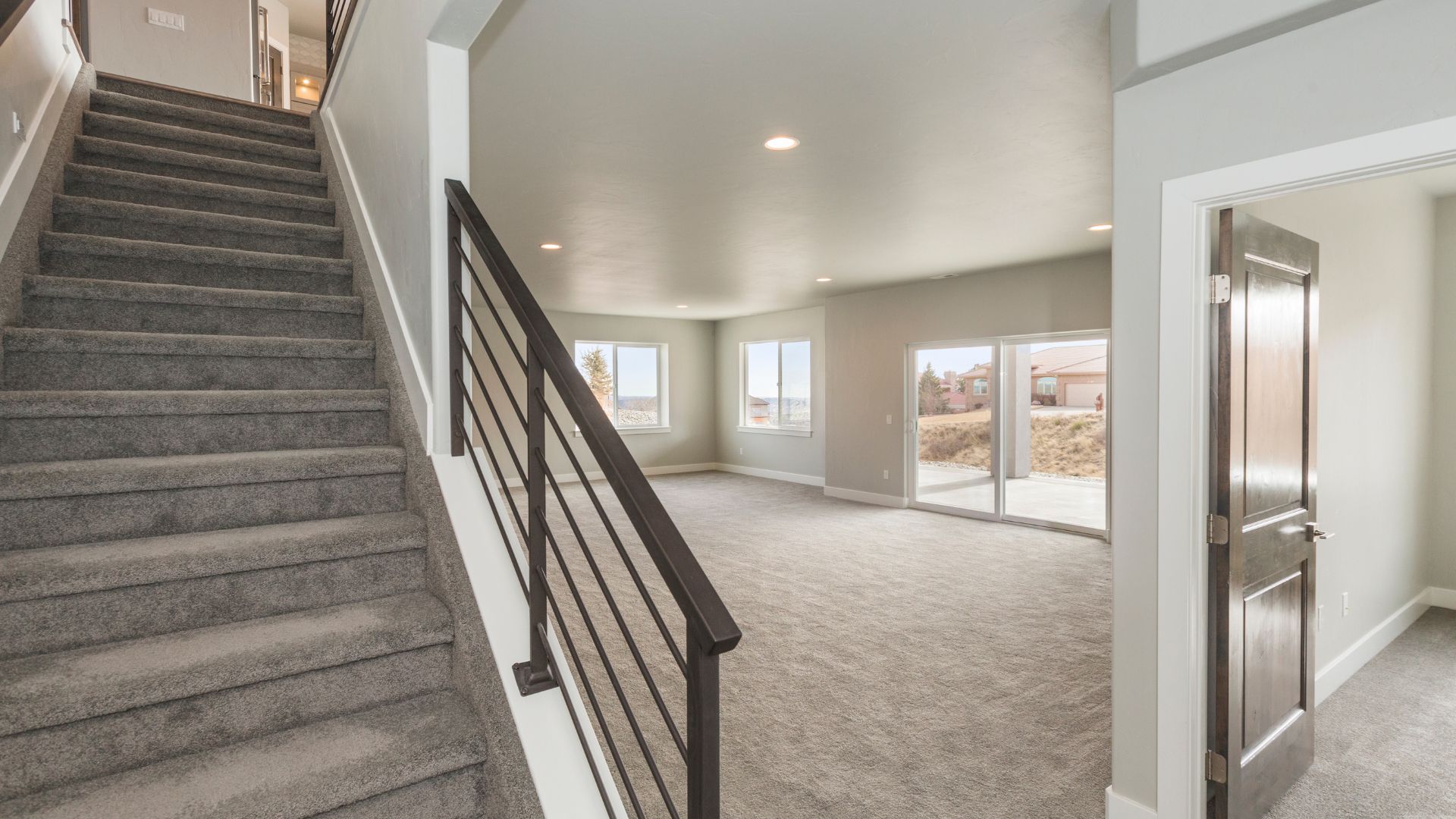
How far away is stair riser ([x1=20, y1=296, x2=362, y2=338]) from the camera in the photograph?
2.17 m

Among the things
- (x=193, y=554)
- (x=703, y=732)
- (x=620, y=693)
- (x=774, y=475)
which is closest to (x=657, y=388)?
(x=774, y=475)

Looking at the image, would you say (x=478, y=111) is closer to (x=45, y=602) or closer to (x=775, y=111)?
(x=775, y=111)

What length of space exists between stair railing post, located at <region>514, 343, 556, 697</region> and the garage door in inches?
239

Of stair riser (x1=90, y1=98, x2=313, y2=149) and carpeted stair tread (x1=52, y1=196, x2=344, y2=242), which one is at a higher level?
stair riser (x1=90, y1=98, x2=313, y2=149)

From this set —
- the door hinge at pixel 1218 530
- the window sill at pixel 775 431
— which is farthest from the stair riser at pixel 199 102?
the window sill at pixel 775 431

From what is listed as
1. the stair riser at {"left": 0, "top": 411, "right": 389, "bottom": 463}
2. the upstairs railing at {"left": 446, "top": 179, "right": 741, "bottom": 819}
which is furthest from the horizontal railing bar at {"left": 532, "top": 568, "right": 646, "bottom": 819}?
the stair riser at {"left": 0, "top": 411, "right": 389, "bottom": 463}

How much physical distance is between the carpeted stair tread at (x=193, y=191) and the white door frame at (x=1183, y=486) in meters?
3.28

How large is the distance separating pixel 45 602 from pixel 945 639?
364cm

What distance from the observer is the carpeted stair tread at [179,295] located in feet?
7.06

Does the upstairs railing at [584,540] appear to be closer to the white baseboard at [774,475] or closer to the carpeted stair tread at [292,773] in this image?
the carpeted stair tread at [292,773]

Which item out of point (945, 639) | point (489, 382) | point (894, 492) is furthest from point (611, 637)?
point (489, 382)

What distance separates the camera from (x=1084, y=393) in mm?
6555

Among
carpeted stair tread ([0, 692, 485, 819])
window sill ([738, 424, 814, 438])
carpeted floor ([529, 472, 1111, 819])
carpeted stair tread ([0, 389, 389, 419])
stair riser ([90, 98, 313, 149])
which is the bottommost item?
carpeted floor ([529, 472, 1111, 819])

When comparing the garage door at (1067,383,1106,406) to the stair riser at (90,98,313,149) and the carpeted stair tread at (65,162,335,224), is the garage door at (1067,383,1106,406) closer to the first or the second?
the carpeted stair tread at (65,162,335,224)
